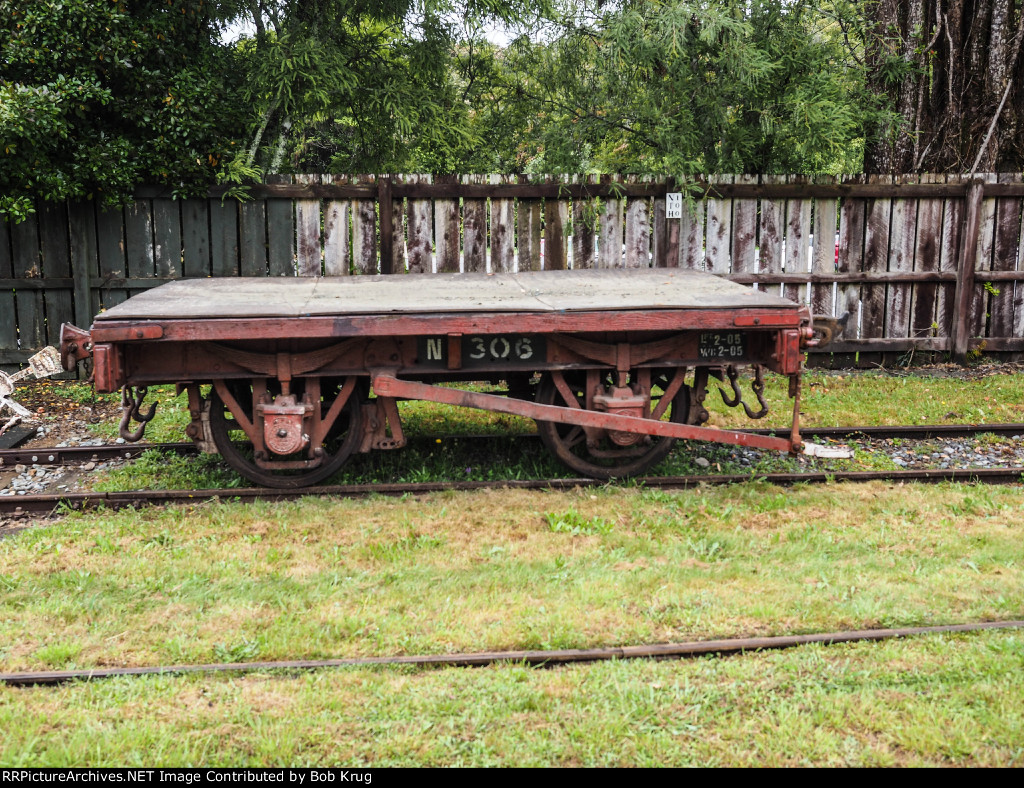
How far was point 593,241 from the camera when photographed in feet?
35.9

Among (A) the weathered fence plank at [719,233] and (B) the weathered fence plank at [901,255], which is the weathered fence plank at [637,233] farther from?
(B) the weathered fence plank at [901,255]

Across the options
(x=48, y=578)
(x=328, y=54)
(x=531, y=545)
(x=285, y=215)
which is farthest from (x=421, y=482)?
(x=328, y=54)

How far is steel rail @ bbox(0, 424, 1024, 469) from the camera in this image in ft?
25.0

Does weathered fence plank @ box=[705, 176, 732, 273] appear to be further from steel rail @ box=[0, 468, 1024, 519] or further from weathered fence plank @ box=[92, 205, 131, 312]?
weathered fence plank @ box=[92, 205, 131, 312]

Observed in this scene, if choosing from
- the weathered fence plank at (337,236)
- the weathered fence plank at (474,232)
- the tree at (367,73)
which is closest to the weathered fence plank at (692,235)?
the weathered fence plank at (474,232)

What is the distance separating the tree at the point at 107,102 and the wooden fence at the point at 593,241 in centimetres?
55

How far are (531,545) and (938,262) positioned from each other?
822cm

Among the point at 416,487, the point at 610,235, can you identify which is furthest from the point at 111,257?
the point at 610,235

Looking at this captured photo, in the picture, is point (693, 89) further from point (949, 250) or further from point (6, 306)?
point (6, 306)

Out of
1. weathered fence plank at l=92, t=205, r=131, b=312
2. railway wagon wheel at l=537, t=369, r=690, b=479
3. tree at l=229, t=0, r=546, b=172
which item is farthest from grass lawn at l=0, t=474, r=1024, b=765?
tree at l=229, t=0, r=546, b=172

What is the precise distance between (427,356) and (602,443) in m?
1.64

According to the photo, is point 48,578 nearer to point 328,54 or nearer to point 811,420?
point 811,420

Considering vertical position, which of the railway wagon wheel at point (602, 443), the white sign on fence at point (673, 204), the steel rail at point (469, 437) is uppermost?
the white sign on fence at point (673, 204)

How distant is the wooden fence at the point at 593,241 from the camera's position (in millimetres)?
10297
